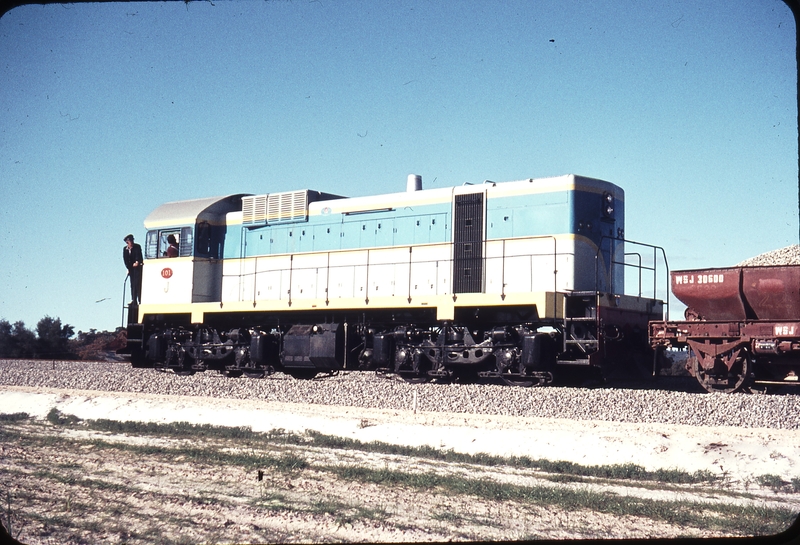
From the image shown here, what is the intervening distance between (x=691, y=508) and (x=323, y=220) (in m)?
11.0

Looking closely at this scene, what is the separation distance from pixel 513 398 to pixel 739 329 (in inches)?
163

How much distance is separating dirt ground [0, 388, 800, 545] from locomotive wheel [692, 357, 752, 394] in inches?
169

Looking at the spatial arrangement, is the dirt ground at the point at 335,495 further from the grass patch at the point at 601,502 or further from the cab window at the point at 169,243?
the cab window at the point at 169,243

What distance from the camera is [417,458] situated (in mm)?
9016

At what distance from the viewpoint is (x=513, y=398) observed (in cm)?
1166

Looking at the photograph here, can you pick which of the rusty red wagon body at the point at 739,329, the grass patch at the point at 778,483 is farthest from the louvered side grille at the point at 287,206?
the grass patch at the point at 778,483

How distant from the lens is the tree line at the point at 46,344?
31.3 meters

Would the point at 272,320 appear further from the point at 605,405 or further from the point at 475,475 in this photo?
the point at 475,475

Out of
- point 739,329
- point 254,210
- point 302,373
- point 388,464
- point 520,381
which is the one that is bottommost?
point 388,464

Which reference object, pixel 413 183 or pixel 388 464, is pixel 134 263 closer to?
pixel 413 183

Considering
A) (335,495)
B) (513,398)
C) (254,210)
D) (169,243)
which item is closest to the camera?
(335,495)

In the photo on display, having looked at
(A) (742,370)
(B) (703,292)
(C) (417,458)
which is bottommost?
(C) (417,458)

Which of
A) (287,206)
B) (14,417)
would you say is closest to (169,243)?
(287,206)

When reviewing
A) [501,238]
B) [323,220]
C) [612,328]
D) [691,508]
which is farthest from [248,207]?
[691,508]
